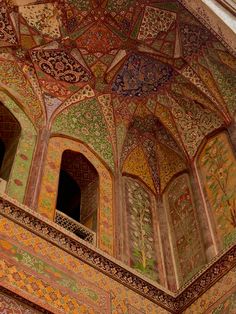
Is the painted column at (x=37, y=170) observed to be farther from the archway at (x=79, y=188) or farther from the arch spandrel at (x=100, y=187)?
the archway at (x=79, y=188)

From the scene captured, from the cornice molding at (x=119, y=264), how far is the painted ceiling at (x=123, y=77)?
7.70 feet

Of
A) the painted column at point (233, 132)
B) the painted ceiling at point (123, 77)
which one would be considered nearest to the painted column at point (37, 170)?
the painted ceiling at point (123, 77)

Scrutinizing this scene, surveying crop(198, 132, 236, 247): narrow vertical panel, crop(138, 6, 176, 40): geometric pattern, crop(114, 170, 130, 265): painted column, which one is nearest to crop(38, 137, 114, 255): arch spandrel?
crop(114, 170, 130, 265): painted column

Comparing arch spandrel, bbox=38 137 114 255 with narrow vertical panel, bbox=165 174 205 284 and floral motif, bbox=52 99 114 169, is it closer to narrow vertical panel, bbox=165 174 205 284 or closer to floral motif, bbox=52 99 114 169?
floral motif, bbox=52 99 114 169

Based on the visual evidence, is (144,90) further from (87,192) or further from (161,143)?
(87,192)

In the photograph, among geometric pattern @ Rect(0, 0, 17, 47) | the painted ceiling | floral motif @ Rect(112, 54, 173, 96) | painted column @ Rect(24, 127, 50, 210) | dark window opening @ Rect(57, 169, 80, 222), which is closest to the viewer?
painted column @ Rect(24, 127, 50, 210)

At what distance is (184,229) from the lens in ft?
26.3

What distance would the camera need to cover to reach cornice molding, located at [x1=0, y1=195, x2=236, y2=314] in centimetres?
620

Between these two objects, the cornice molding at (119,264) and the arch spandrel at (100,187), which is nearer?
the cornice molding at (119,264)

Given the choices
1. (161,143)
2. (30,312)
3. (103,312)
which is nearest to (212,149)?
(161,143)

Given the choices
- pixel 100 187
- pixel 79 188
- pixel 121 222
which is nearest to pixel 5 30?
pixel 79 188

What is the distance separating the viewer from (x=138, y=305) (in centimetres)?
641

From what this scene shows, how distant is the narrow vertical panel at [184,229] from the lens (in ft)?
24.3

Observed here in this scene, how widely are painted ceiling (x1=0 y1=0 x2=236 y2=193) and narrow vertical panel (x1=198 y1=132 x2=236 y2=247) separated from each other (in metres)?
0.29
